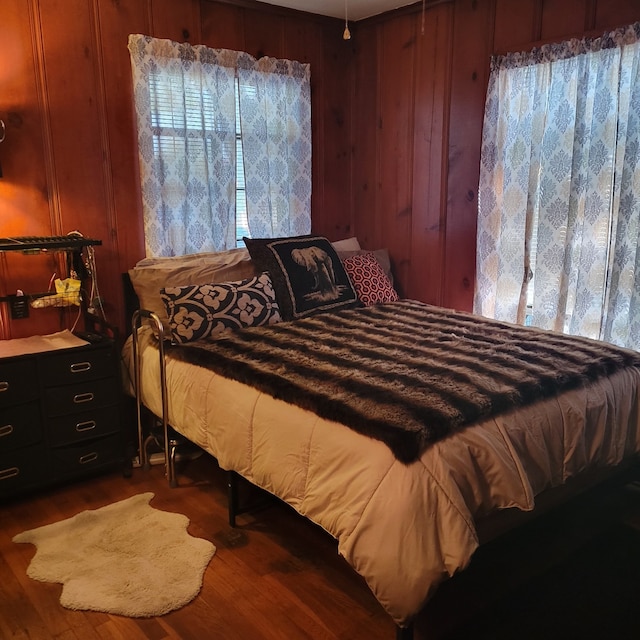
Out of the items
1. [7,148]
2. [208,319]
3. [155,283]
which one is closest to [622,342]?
[208,319]

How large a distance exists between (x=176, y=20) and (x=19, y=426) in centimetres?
231

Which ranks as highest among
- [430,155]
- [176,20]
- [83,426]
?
[176,20]

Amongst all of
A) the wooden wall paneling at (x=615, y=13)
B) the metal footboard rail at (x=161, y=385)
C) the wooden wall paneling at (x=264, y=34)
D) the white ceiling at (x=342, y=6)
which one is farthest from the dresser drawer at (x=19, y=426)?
the wooden wall paneling at (x=615, y=13)

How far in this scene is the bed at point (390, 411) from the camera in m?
1.71

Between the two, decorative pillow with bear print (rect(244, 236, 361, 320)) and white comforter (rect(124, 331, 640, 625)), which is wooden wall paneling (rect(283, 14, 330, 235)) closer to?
decorative pillow with bear print (rect(244, 236, 361, 320))

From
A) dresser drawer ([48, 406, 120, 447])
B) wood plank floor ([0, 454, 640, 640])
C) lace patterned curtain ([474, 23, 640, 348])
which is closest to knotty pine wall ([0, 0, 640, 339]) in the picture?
Result: lace patterned curtain ([474, 23, 640, 348])

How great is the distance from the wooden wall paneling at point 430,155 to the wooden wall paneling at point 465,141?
6cm

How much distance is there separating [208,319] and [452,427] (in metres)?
1.52

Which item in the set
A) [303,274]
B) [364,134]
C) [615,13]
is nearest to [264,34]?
[364,134]

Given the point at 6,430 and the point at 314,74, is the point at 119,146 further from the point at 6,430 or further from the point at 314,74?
the point at 6,430

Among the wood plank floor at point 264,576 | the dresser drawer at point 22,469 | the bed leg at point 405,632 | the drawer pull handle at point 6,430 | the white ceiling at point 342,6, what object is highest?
the white ceiling at point 342,6

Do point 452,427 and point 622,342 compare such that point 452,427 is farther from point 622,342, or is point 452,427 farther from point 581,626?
point 622,342

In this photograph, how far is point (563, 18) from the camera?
9.86ft

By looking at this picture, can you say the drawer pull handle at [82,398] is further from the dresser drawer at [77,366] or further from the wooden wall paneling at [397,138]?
the wooden wall paneling at [397,138]
